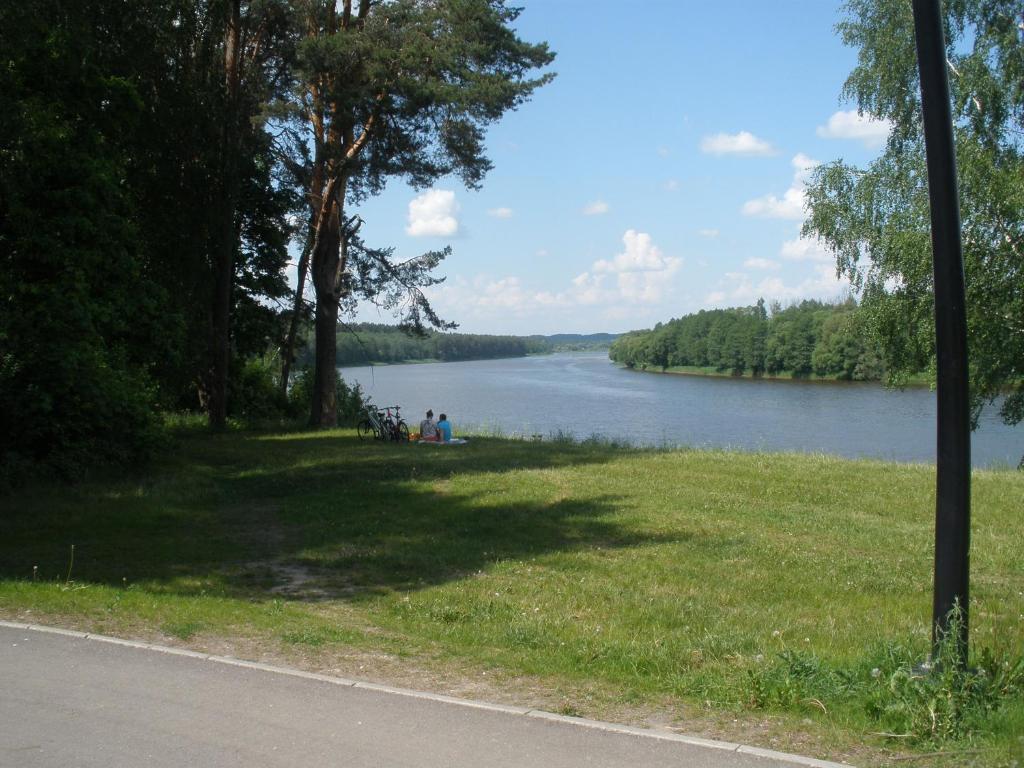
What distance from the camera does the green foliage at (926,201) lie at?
71.2 ft

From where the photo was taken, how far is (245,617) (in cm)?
754

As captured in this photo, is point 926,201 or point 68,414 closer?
point 68,414

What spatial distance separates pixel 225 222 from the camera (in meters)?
24.3

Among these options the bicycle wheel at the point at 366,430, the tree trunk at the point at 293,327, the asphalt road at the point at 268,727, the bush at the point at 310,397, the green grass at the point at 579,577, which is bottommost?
the green grass at the point at 579,577

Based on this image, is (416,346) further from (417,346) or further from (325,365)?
(325,365)

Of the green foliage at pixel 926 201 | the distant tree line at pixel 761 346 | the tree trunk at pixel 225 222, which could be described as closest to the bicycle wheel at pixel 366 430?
the tree trunk at pixel 225 222

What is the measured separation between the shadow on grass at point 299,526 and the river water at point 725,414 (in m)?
10.1

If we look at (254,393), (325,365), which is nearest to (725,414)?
(254,393)

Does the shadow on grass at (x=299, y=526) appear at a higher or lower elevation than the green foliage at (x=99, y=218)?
lower

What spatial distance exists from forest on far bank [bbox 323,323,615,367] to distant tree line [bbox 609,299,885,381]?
19103 mm

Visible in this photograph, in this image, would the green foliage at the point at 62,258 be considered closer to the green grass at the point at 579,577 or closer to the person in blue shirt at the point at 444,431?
the green grass at the point at 579,577

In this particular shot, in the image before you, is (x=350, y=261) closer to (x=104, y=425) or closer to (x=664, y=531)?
(x=104, y=425)

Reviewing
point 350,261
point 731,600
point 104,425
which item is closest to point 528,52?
point 350,261

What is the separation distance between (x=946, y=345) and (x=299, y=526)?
30.5 feet
